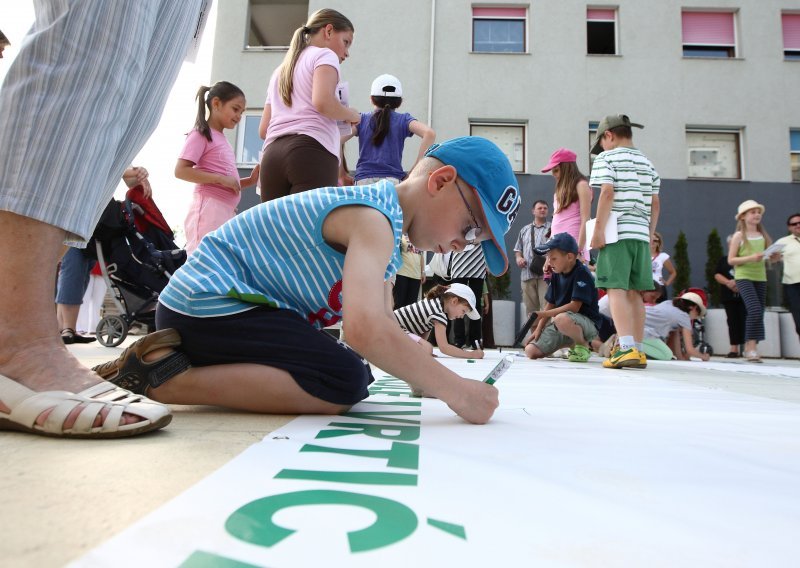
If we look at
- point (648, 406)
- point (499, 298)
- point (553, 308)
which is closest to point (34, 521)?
point (648, 406)

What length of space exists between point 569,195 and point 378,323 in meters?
3.82

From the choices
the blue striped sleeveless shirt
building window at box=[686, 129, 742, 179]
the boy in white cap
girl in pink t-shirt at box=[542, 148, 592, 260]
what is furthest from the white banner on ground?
building window at box=[686, 129, 742, 179]

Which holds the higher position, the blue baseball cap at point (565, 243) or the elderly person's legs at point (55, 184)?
the blue baseball cap at point (565, 243)

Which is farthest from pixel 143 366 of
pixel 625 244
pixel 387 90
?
pixel 625 244

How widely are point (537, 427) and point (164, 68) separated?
42.8 inches

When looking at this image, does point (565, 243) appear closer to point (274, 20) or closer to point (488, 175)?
point (488, 175)

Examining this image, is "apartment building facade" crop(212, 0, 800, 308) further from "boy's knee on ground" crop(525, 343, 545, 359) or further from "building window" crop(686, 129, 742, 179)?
"boy's knee on ground" crop(525, 343, 545, 359)

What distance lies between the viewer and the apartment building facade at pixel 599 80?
391 inches

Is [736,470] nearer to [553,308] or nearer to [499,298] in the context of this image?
[553,308]

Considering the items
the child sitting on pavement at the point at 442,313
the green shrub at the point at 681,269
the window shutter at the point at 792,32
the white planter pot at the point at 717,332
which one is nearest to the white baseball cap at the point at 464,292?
the child sitting on pavement at the point at 442,313

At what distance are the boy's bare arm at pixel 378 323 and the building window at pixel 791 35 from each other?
12.5m

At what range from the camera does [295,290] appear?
4.36 ft

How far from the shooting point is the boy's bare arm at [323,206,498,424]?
3.35ft

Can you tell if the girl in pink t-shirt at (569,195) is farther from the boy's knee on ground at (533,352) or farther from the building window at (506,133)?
the building window at (506,133)
